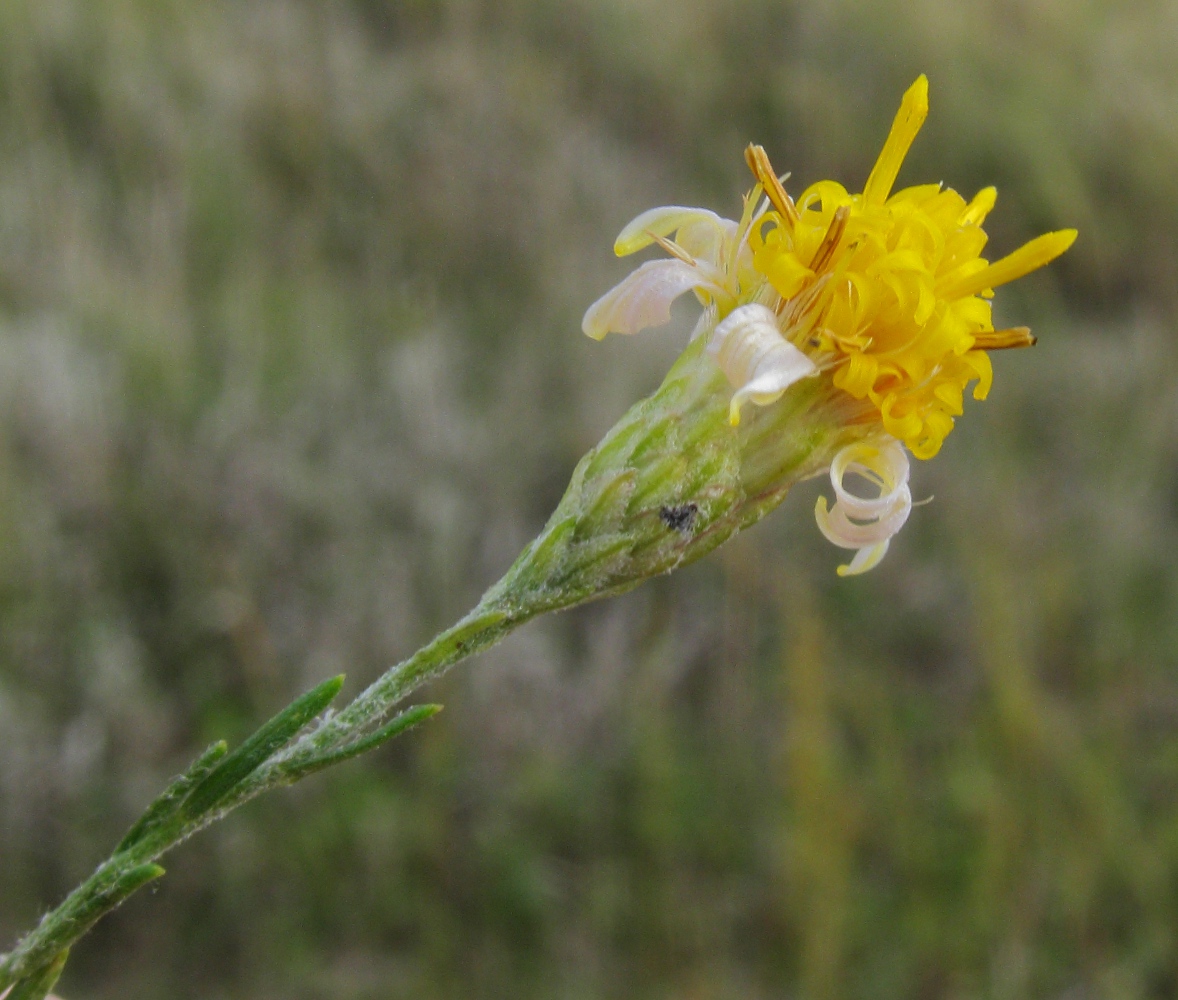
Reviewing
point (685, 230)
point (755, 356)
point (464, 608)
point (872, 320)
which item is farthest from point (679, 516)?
point (464, 608)

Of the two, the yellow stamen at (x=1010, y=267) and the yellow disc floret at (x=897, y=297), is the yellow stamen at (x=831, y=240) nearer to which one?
the yellow disc floret at (x=897, y=297)

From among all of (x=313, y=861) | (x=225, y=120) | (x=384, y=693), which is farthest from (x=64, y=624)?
(x=225, y=120)

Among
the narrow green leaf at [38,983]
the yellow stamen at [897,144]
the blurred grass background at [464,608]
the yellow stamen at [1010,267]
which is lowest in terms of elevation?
the narrow green leaf at [38,983]

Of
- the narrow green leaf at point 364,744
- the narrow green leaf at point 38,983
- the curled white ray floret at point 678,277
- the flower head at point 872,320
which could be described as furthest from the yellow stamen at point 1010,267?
the narrow green leaf at point 38,983

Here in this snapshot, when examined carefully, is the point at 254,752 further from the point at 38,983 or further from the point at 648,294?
the point at 648,294

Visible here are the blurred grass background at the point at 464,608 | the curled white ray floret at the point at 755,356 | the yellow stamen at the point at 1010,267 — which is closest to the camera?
the curled white ray floret at the point at 755,356

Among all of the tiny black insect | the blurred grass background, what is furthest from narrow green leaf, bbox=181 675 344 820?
the blurred grass background

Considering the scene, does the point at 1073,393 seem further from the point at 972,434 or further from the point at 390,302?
the point at 390,302
